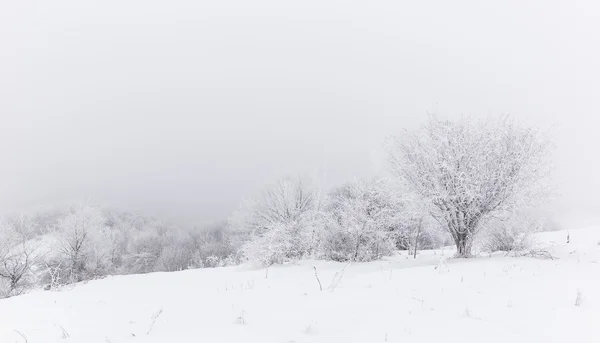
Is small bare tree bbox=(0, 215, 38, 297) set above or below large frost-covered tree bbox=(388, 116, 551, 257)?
below

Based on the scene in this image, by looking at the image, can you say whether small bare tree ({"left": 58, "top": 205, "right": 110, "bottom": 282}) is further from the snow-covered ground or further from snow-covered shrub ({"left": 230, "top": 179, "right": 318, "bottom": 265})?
the snow-covered ground

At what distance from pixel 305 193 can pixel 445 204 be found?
2449 cm

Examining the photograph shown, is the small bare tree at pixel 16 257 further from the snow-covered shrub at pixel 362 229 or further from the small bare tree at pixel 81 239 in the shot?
the snow-covered shrub at pixel 362 229

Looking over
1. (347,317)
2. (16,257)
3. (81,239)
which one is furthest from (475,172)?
(81,239)

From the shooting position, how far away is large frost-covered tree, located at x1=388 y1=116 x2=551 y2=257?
14656 mm

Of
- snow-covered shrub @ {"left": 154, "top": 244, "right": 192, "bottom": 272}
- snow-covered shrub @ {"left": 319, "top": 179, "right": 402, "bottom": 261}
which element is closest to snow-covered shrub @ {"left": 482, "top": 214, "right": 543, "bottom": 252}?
snow-covered shrub @ {"left": 319, "top": 179, "right": 402, "bottom": 261}

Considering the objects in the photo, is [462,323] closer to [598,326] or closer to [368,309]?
[368,309]

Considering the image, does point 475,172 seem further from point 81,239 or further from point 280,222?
point 81,239

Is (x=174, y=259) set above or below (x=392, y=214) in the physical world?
below

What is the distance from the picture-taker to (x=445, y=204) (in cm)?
1580

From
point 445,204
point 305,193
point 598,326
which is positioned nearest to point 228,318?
point 598,326

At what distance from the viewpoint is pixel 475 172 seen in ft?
48.7

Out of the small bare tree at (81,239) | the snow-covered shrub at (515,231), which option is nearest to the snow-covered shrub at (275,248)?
the snow-covered shrub at (515,231)

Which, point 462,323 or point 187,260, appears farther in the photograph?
point 187,260
